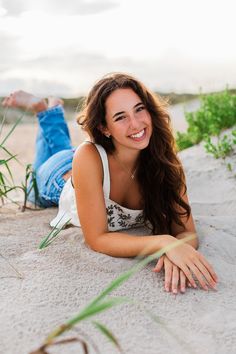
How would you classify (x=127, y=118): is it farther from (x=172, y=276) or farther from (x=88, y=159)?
(x=172, y=276)

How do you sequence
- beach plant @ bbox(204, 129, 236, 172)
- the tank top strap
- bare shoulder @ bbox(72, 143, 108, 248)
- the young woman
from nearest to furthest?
1. the young woman
2. bare shoulder @ bbox(72, 143, 108, 248)
3. the tank top strap
4. beach plant @ bbox(204, 129, 236, 172)

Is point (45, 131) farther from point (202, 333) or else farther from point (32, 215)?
point (202, 333)

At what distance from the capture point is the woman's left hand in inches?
84.4

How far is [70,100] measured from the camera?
8.19 metres

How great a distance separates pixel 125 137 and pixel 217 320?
94cm

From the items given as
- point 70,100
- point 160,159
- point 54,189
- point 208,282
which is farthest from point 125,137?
point 70,100

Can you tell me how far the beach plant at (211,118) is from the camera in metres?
4.45

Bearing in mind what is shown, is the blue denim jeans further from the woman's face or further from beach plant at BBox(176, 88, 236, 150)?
the woman's face

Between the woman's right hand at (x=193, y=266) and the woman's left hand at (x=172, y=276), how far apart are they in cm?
2

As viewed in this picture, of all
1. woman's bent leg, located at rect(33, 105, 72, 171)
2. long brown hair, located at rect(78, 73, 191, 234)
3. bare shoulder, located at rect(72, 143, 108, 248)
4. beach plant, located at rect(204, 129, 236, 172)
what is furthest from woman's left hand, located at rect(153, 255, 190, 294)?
woman's bent leg, located at rect(33, 105, 72, 171)

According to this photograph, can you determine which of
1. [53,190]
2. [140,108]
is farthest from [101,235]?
[53,190]

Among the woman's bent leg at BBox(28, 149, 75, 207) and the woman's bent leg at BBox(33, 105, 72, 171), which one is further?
the woman's bent leg at BBox(33, 105, 72, 171)

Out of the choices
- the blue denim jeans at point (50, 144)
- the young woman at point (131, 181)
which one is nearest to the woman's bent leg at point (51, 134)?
the blue denim jeans at point (50, 144)

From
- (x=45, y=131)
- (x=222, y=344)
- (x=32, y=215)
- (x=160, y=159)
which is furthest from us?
(x=45, y=131)
